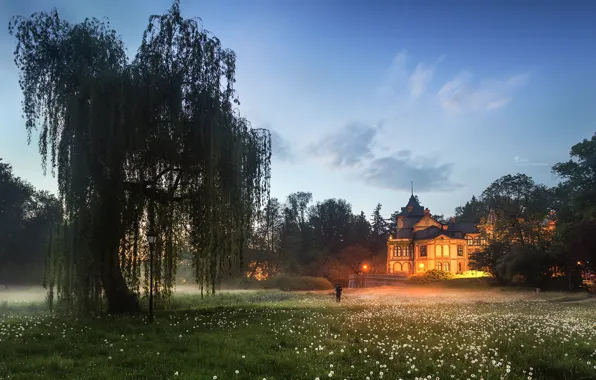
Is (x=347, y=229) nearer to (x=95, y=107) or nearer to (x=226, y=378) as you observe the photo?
(x=95, y=107)

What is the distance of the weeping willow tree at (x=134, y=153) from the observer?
15469 mm

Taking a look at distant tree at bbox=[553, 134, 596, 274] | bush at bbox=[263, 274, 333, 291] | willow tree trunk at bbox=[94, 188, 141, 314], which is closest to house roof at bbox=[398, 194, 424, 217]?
bush at bbox=[263, 274, 333, 291]

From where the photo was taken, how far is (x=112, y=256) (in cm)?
1683

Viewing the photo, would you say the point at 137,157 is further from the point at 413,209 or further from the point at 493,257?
the point at 413,209

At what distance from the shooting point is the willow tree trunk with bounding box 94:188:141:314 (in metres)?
15.9

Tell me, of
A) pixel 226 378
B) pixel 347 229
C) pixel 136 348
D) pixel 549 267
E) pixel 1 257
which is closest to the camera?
pixel 226 378

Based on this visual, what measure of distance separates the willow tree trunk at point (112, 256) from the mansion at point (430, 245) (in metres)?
72.0

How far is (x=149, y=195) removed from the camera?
17.1m

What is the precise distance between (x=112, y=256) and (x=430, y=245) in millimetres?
74752

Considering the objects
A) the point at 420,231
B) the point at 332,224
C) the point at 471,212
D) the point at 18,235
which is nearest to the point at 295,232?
the point at 332,224

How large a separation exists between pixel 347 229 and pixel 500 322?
264 ft

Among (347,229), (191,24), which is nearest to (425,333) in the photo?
(191,24)

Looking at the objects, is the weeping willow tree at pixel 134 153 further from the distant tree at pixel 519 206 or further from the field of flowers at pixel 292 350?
the distant tree at pixel 519 206

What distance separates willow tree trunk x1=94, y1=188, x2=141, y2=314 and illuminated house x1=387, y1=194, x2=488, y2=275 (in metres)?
72.7
